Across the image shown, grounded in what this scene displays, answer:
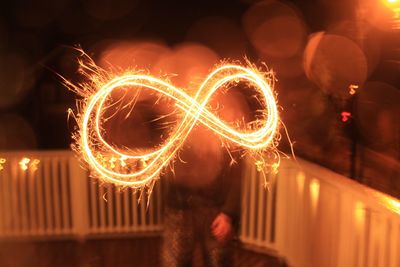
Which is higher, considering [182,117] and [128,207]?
[182,117]

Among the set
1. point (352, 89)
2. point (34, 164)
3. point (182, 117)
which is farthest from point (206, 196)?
point (34, 164)

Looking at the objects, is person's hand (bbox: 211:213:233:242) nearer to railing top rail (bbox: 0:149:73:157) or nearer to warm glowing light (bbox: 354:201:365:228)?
warm glowing light (bbox: 354:201:365:228)

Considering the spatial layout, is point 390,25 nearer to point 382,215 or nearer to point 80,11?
point 382,215

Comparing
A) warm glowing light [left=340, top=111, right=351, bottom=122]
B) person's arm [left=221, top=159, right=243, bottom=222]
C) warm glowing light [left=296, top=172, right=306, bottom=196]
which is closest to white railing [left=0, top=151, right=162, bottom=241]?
warm glowing light [left=296, top=172, right=306, bottom=196]

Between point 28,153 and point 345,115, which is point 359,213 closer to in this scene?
point 345,115

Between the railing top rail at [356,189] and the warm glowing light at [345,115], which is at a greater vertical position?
the warm glowing light at [345,115]

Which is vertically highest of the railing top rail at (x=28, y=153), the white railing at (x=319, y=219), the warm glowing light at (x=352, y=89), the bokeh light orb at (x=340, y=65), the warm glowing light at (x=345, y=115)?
the bokeh light orb at (x=340, y=65)

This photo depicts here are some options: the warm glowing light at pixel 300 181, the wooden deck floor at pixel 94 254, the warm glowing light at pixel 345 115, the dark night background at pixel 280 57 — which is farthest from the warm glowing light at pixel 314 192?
the wooden deck floor at pixel 94 254

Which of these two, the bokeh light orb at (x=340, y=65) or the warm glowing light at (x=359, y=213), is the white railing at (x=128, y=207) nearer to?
the warm glowing light at (x=359, y=213)
